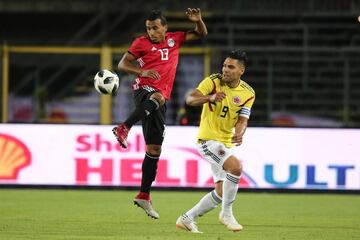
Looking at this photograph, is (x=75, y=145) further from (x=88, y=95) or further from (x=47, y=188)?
(x=88, y=95)

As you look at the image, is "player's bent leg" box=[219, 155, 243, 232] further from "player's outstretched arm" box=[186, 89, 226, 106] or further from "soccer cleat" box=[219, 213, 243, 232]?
"player's outstretched arm" box=[186, 89, 226, 106]

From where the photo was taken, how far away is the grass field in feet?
36.2

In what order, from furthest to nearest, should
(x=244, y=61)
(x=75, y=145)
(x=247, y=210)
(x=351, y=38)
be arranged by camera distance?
(x=351, y=38) → (x=75, y=145) → (x=247, y=210) → (x=244, y=61)

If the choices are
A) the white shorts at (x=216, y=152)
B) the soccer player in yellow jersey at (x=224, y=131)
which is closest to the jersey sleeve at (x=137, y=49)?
the soccer player in yellow jersey at (x=224, y=131)

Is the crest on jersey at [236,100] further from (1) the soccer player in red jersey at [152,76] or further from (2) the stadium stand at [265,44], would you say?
(2) the stadium stand at [265,44]

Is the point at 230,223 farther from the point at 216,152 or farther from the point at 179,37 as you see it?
the point at 179,37

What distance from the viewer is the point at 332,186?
1855 centimetres

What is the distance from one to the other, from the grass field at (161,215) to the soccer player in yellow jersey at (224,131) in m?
0.26

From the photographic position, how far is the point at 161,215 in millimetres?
13688

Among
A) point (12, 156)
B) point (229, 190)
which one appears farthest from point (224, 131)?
point (12, 156)

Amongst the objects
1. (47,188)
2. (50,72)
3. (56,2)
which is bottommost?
(47,188)

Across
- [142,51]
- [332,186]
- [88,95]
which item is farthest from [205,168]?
[88,95]

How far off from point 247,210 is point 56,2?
13.9 meters

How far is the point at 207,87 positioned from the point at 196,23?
116 cm
